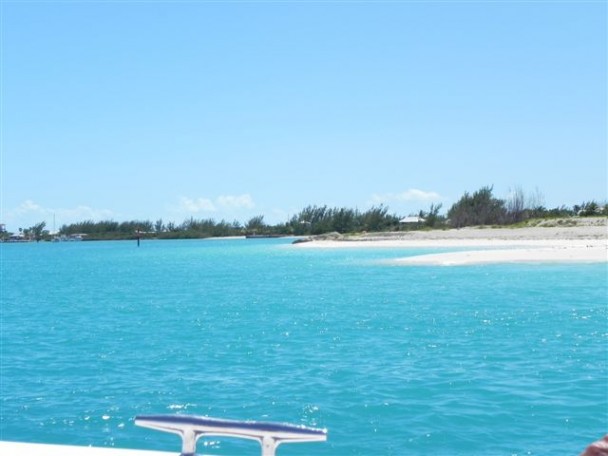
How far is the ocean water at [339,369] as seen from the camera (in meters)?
8.12

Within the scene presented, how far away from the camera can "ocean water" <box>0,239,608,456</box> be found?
812 cm

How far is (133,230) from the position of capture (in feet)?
643

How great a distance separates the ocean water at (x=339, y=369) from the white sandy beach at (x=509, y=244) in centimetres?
1543

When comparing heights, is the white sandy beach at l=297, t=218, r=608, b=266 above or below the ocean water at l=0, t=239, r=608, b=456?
above

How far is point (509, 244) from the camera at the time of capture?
54.2 m

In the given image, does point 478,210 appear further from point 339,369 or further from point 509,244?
point 339,369

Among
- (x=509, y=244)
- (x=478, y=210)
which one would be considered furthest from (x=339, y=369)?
(x=478, y=210)

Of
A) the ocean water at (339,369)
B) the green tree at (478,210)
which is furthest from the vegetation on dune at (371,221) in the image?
the ocean water at (339,369)

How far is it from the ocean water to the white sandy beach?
1543 cm

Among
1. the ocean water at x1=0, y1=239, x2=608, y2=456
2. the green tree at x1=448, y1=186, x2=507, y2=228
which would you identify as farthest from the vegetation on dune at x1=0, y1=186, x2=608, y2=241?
the ocean water at x1=0, y1=239, x2=608, y2=456

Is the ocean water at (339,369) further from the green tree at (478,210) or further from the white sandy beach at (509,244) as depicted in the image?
the green tree at (478,210)

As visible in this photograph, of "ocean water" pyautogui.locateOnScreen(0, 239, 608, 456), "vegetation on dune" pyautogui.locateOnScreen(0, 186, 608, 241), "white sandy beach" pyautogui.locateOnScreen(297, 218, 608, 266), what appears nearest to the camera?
"ocean water" pyautogui.locateOnScreen(0, 239, 608, 456)

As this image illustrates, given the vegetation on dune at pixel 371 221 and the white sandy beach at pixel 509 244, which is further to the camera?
the vegetation on dune at pixel 371 221

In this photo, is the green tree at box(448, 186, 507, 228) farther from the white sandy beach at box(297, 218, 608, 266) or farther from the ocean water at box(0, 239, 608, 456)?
the ocean water at box(0, 239, 608, 456)
